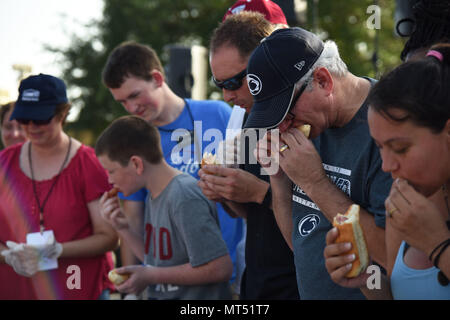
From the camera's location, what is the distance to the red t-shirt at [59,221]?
11.5 ft

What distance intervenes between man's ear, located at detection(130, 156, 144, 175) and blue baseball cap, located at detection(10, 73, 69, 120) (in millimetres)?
778

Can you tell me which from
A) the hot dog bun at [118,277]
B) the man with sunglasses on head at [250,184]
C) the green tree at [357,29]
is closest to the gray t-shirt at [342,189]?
the man with sunglasses on head at [250,184]

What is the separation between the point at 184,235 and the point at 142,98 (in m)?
1.11

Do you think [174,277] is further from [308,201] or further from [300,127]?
[300,127]

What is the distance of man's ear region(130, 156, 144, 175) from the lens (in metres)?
3.23

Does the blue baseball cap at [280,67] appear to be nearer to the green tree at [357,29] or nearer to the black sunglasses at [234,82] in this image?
the black sunglasses at [234,82]

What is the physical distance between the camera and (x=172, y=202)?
3.06 metres

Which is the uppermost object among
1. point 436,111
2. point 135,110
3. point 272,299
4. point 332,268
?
point 135,110

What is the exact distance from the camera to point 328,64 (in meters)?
1.99

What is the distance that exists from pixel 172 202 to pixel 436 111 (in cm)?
185

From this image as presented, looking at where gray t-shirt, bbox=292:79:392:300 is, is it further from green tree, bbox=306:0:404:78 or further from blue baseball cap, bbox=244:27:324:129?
green tree, bbox=306:0:404:78

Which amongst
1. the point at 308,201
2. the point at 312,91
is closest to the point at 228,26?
the point at 312,91

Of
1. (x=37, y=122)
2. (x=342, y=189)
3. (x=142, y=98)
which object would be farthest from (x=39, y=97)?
(x=342, y=189)

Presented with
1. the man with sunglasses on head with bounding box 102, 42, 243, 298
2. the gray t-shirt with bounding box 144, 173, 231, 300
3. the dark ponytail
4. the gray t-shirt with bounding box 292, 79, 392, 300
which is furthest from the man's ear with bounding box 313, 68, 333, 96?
the man with sunglasses on head with bounding box 102, 42, 243, 298
